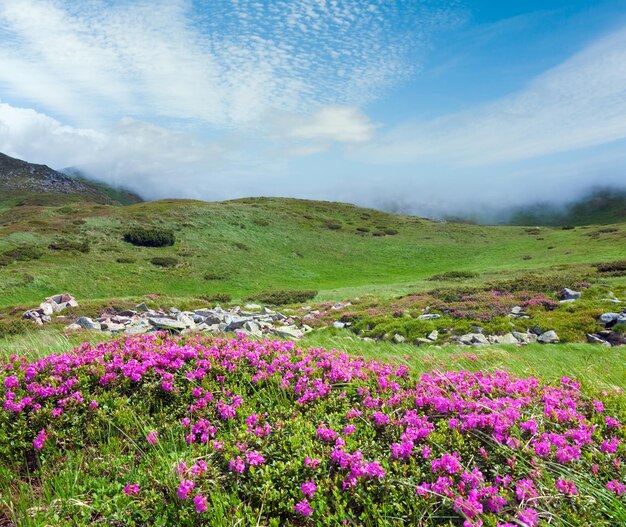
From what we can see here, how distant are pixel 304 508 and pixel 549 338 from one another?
15281mm

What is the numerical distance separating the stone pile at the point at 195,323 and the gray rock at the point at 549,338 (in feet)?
33.0

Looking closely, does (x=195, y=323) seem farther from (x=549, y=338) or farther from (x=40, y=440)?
(x=549, y=338)

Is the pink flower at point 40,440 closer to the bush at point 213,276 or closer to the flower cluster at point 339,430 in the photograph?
the flower cluster at point 339,430

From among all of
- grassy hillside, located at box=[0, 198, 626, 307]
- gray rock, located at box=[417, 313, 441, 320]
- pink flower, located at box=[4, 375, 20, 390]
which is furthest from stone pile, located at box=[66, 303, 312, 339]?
grassy hillside, located at box=[0, 198, 626, 307]

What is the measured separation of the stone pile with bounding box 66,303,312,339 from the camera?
17956 millimetres

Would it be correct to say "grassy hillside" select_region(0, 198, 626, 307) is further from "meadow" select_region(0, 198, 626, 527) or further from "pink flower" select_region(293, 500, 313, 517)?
"pink flower" select_region(293, 500, 313, 517)

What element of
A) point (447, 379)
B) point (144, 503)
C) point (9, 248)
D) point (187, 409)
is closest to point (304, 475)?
point (144, 503)

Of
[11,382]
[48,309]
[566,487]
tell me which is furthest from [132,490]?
[48,309]

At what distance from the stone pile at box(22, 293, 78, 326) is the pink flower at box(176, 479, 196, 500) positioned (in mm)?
22589

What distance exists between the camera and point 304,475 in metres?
3.78

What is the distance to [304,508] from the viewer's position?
3.31m

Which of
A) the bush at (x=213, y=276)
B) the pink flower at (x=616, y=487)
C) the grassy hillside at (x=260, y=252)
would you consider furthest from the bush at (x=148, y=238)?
the pink flower at (x=616, y=487)

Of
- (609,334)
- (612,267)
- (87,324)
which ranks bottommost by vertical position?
(87,324)

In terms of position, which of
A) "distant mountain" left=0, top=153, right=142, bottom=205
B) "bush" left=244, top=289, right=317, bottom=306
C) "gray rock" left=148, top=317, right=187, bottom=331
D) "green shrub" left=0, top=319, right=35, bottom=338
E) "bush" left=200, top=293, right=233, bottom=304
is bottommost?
"bush" left=200, top=293, right=233, bottom=304
